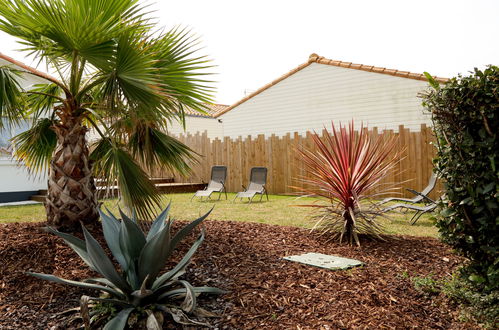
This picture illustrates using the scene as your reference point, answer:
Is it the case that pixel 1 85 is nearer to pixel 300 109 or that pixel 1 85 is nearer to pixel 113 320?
pixel 113 320

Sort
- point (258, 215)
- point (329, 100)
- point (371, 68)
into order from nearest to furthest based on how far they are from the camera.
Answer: point (258, 215) < point (371, 68) < point (329, 100)

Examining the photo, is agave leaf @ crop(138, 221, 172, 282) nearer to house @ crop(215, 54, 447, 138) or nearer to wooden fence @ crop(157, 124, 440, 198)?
wooden fence @ crop(157, 124, 440, 198)

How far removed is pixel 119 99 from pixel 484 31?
7777 mm

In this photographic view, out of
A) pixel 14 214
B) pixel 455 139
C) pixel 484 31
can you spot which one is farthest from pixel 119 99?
pixel 484 31

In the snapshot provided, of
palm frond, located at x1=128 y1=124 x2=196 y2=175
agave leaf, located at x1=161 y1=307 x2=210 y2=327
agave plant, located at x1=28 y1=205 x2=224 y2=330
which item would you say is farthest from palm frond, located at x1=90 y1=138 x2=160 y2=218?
agave leaf, located at x1=161 y1=307 x2=210 y2=327

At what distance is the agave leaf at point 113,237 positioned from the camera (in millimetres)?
3014

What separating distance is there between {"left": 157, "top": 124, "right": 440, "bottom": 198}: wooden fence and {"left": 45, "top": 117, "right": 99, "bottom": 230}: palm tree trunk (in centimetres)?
591

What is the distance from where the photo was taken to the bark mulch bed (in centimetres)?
280

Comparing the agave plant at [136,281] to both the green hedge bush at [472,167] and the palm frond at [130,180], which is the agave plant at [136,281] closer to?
the palm frond at [130,180]

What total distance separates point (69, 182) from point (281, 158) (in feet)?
32.2

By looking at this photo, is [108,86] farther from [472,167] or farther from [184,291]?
[472,167]

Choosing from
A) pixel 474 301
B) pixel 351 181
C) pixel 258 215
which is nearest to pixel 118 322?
pixel 474 301

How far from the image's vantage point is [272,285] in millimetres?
3260

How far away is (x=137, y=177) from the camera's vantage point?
416 cm
